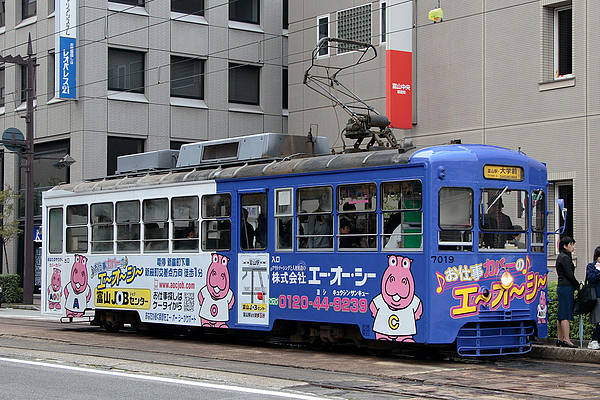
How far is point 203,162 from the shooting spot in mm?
18562

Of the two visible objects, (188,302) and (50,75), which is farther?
(50,75)

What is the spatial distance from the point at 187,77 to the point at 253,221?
20675 mm

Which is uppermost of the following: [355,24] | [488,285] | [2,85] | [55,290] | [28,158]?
[355,24]

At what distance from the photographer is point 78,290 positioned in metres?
20.5

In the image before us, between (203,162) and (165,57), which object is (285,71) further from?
(203,162)

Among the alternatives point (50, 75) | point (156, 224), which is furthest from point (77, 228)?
point (50, 75)

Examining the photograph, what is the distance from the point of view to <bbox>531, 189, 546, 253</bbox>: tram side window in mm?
Result: 14797

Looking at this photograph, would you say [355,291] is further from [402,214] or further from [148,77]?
[148,77]

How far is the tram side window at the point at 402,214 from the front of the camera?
45.3 feet

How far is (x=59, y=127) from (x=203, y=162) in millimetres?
17629

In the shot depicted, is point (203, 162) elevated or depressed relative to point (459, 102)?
depressed

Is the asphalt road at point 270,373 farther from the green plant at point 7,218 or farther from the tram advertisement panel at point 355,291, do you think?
the green plant at point 7,218

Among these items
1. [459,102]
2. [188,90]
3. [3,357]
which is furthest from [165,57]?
[3,357]

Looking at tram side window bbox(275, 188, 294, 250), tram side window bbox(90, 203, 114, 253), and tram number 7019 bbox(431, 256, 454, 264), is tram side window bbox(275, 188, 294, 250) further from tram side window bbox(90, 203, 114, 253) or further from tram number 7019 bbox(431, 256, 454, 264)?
tram side window bbox(90, 203, 114, 253)
